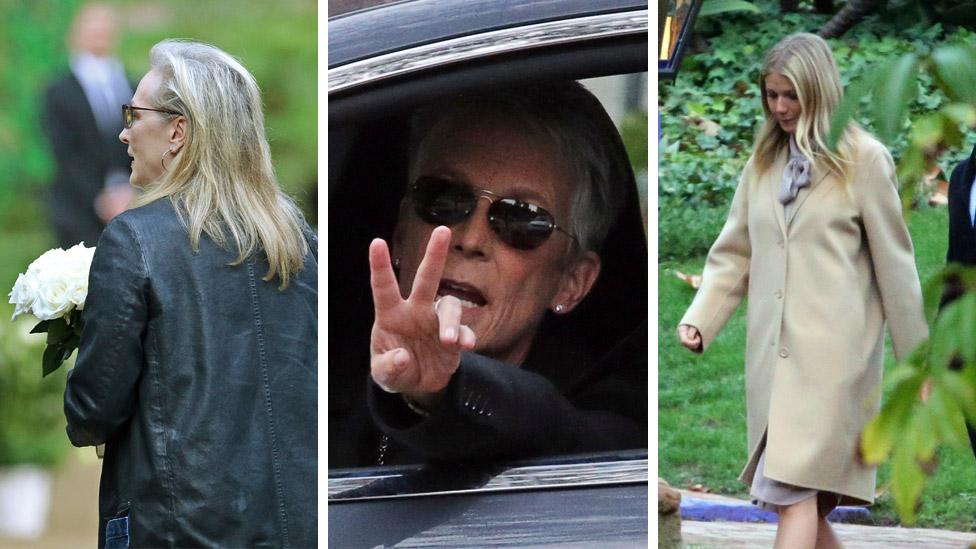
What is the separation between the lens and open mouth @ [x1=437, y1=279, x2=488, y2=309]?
4.28m

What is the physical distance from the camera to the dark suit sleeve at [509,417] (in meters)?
4.25

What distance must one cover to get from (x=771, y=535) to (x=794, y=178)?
1.11 metres

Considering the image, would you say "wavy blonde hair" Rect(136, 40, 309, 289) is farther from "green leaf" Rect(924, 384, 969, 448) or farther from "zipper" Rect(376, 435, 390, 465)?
"green leaf" Rect(924, 384, 969, 448)

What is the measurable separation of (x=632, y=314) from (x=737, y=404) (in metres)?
0.49

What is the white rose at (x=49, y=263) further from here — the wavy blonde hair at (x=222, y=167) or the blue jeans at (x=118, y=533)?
the blue jeans at (x=118, y=533)

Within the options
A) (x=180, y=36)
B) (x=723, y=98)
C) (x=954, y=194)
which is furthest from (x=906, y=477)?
(x=180, y=36)

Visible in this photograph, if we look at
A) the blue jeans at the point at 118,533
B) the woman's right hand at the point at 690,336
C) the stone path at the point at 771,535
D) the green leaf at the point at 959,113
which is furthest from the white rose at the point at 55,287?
the green leaf at the point at 959,113

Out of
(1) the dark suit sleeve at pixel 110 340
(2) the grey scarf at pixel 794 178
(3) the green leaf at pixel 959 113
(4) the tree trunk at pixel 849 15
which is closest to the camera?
(3) the green leaf at pixel 959 113

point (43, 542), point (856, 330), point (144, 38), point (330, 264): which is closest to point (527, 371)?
point (330, 264)

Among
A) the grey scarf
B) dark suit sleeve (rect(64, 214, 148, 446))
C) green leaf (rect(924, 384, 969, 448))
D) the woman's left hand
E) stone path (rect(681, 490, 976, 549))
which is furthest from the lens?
stone path (rect(681, 490, 976, 549))

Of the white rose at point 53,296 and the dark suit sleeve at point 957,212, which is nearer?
the white rose at point 53,296

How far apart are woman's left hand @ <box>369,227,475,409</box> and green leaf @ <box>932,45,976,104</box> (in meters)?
2.39

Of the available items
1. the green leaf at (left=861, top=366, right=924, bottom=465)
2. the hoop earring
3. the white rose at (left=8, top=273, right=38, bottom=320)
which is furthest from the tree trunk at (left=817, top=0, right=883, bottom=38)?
the green leaf at (left=861, top=366, right=924, bottom=465)

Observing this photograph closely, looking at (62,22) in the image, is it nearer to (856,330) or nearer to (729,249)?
(729,249)
